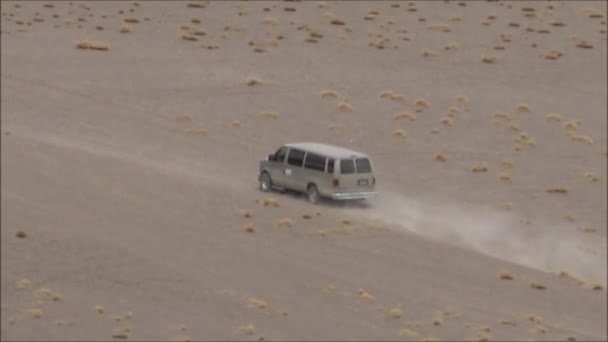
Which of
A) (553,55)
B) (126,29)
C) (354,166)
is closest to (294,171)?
(354,166)

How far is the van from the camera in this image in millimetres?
60197

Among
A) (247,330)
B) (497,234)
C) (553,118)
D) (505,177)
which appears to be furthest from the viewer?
(553,118)

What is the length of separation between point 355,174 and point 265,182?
4.76m

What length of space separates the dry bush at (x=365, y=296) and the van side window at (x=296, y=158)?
939 cm

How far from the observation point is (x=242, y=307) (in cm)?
6775

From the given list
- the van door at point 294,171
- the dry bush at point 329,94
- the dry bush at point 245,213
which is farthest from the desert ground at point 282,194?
the van door at point 294,171

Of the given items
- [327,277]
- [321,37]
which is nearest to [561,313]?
[327,277]

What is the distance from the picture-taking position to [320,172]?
6091 cm

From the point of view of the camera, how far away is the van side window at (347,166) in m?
59.8

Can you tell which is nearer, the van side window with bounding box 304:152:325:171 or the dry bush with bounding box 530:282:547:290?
the van side window with bounding box 304:152:325:171

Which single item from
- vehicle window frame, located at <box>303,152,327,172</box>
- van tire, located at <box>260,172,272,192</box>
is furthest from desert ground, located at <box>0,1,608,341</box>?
vehicle window frame, located at <box>303,152,327,172</box>

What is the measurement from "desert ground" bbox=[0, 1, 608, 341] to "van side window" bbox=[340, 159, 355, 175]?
7.39 m

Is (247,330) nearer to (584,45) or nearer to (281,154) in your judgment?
(281,154)

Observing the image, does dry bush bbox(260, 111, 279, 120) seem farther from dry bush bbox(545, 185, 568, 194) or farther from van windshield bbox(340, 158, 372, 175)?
van windshield bbox(340, 158, 372, 175)
